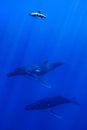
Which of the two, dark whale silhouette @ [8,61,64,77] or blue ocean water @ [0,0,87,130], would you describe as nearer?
dark whale silhouette @ [8,61,64,77]

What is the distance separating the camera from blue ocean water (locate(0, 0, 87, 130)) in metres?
15.8

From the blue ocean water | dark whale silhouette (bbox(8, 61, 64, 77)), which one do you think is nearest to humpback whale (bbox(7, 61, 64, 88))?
dark whale silhouette (bbox(8, 61, 64, 77))

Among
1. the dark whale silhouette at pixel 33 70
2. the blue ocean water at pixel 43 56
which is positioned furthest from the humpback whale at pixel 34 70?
the blue ocean water at pixel 43 56

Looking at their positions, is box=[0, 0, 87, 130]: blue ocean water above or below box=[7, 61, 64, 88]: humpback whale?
above

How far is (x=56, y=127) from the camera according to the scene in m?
15.5

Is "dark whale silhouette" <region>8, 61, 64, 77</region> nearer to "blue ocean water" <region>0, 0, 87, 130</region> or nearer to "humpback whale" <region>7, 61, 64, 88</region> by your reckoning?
"humpback whale" <region>7, 61, 64, 88</region>

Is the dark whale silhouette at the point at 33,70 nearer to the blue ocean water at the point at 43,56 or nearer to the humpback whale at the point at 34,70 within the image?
the humpback whale at the point at 34,70

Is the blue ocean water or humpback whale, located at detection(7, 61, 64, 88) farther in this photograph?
the blue ocean water

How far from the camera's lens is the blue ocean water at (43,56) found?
620 inches

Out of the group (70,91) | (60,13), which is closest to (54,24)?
(60,13)

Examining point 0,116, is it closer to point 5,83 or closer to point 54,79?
point 5,83

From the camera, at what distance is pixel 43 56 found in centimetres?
1927

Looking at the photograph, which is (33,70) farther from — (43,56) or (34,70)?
(43,56)

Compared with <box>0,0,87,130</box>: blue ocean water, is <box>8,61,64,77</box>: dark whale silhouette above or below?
below
